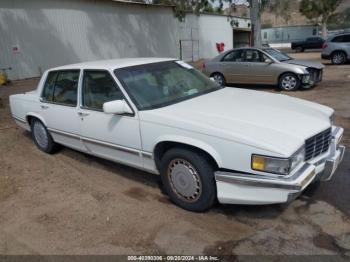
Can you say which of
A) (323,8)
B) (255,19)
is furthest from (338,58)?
(323,8)

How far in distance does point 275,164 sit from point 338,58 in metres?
17.1

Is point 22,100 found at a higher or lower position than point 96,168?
higher

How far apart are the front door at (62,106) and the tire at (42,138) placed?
204mm

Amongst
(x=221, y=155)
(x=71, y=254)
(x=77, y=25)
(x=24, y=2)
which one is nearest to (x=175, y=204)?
(x=221, y=155)

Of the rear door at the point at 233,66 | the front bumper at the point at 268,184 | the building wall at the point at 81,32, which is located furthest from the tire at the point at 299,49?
the front bumper at the point at 268,184

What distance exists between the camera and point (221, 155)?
10.8 feet

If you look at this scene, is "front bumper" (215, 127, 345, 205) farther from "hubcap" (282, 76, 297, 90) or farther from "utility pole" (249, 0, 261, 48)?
"utility pole" (249, 0, 261, 48)

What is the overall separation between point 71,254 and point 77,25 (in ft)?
53.1

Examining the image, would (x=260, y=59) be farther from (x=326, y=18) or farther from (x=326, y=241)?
(x=326, y=18)

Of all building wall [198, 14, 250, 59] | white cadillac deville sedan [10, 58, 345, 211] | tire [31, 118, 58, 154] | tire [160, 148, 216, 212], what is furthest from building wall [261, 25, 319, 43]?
tire [160, 148, 216, 212]

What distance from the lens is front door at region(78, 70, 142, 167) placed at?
4.05 m

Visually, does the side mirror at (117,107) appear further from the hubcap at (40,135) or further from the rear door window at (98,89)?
the hubcap at (40,135)

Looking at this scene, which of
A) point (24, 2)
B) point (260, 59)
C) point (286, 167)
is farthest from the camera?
point (24, 2)

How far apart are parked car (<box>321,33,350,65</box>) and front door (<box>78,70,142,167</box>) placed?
647 inches
